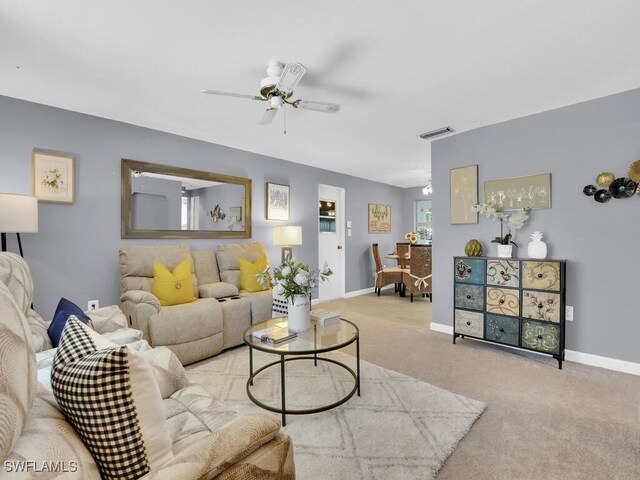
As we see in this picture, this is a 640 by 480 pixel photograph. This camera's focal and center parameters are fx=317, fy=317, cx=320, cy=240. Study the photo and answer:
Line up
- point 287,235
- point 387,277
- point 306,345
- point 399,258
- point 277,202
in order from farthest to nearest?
point 399,258 < point 387,277 < point 277,202 < point 287,235 < point 306,345

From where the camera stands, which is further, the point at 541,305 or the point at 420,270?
the point at 420,270

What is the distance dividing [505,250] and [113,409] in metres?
3.42

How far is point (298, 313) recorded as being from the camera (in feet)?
7.61

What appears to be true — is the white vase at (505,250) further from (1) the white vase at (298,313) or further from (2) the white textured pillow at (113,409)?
Result: (2) the white textured pillow at (113,409)

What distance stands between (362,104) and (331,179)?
2.84 meters

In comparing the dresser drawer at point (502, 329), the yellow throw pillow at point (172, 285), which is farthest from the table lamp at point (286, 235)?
the dresser drawer at point (502, 329)

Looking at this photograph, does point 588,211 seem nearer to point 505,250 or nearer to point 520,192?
point 520,192

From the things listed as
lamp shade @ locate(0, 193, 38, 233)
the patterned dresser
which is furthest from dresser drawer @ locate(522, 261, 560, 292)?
Answer: lamp shade @ locate(0, 193, 38, 233)

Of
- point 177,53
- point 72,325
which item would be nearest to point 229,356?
point 72,325

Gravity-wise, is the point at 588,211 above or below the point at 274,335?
above

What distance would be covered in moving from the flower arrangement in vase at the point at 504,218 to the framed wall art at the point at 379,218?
10.6 feet

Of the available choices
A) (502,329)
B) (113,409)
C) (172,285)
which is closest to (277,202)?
(172,285)

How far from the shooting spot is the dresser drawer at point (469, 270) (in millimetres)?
3232

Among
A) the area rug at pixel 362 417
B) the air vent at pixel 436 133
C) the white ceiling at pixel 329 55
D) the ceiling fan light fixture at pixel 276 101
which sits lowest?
the area rug at pixel 362 417
